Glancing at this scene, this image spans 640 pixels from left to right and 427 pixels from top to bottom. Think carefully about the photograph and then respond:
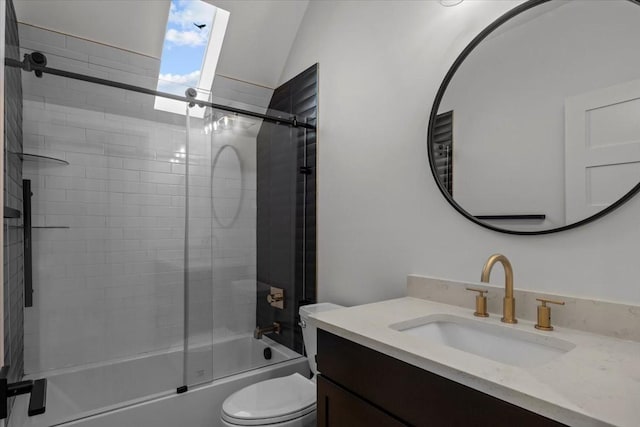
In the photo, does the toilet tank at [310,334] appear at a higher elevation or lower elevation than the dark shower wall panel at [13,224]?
lower

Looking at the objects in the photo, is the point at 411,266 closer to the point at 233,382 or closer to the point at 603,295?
the point at 603,295

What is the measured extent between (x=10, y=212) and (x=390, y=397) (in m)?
1.76

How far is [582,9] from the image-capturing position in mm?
1103

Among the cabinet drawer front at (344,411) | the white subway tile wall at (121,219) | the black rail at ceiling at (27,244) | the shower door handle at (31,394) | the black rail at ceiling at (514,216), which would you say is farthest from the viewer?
the white subway tile wall at (121,219)

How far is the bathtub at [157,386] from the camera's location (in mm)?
1762

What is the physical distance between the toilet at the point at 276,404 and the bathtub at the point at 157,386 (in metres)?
0.38

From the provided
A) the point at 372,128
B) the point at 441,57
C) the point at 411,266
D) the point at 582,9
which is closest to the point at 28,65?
the point at 372,128

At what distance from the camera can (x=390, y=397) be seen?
0.94 m

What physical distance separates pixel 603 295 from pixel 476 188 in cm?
53

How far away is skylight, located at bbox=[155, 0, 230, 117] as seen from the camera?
240cm

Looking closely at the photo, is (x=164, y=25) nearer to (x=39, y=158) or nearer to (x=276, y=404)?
(x=39, y=158)

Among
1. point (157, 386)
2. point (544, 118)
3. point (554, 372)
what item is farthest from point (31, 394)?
point (544, 118)

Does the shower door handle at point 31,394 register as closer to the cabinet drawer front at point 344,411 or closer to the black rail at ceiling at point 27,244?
the cabinet drawer front at point 344,411

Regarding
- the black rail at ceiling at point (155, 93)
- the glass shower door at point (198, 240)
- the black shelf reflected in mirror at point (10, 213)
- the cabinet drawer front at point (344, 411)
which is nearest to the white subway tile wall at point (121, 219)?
the glass shower door at point (198, 240)
